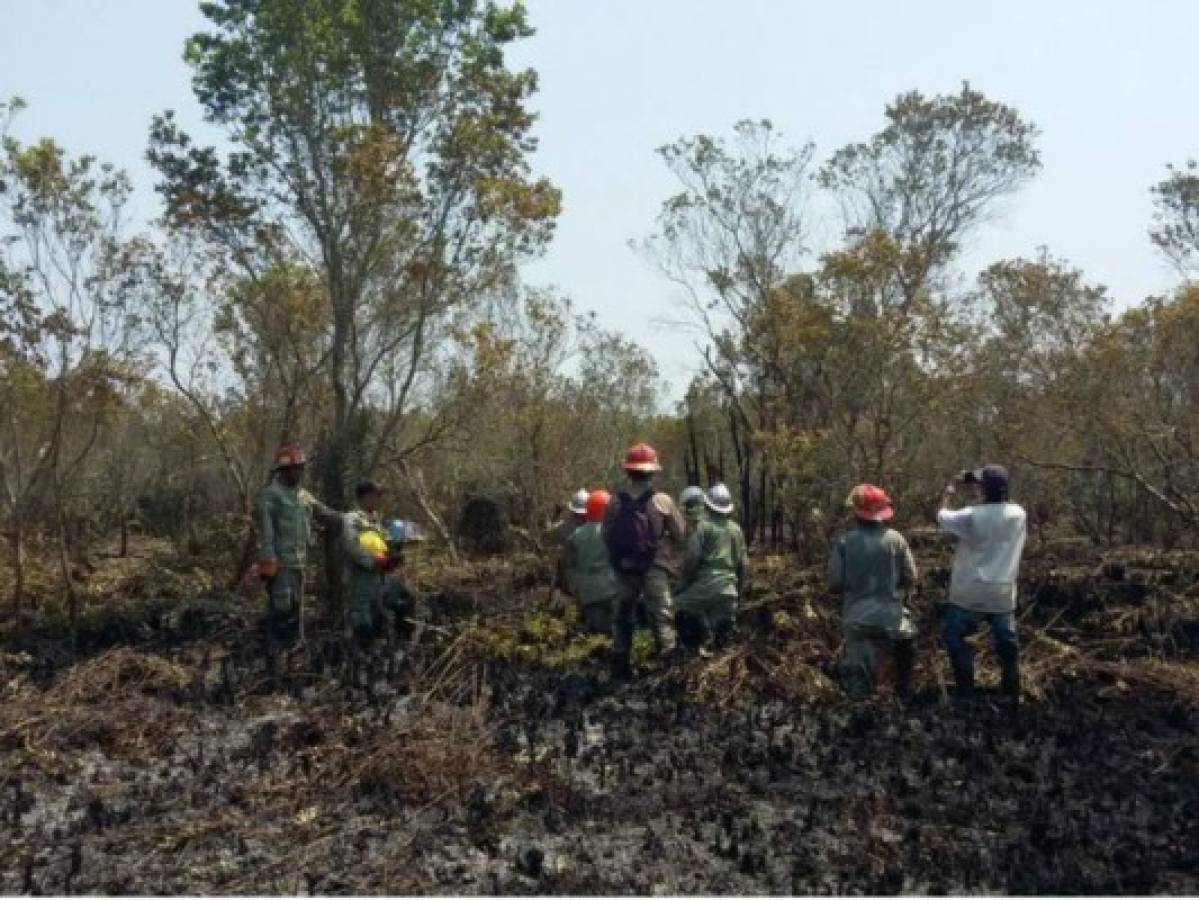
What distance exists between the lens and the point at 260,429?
1864cm

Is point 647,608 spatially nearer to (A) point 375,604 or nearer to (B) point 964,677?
(B) point 964,677

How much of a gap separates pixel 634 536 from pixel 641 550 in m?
0.10

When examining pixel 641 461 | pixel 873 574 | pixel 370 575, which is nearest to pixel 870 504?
pixel 873 574

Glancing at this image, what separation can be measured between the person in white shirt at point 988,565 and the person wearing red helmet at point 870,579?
0.97 feet

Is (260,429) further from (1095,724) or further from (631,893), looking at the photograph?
(631,893)

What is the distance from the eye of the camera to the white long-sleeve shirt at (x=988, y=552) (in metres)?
7.98

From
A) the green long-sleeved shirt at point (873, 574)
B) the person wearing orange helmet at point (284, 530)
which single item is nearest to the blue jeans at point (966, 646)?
the green long-sleeved shirt at point (873, 574)

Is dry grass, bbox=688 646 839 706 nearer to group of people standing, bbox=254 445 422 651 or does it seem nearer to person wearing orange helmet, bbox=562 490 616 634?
person wearing orange helmet, bbox=562 490 616 634

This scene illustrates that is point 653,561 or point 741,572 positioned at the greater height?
point 653,561

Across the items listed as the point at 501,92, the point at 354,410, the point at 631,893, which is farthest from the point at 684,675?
the point at 501,92

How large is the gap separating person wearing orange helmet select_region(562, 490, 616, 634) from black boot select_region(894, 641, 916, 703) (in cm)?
224

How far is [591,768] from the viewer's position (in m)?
7.09

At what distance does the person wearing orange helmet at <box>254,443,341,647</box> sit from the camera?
9.84 m

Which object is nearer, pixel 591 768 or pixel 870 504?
pixel 591 768
